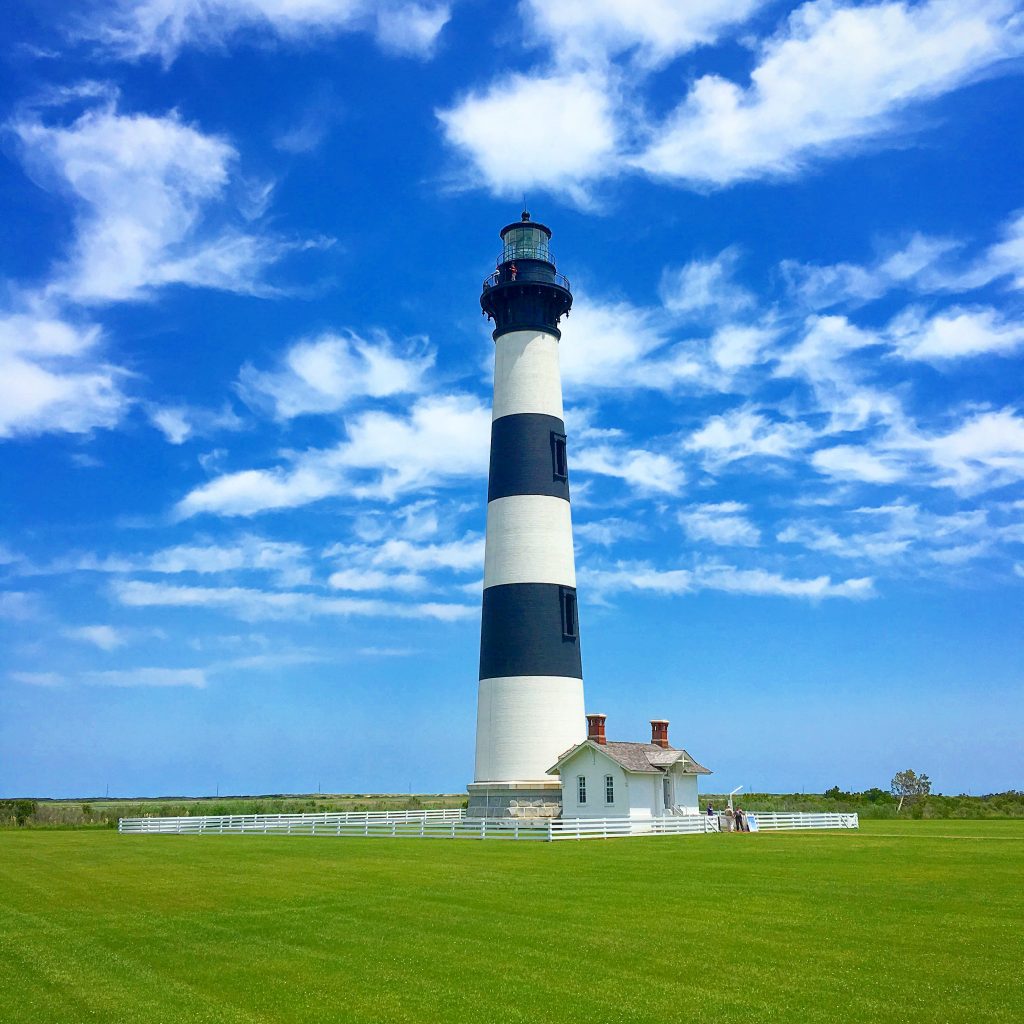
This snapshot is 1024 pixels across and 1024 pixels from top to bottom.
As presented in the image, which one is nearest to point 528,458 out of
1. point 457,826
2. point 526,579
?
point 526,579

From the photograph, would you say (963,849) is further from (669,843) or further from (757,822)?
(757,822)

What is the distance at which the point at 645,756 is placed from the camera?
3797cm

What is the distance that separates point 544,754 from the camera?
1427 inches

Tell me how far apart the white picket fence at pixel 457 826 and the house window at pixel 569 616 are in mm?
6733

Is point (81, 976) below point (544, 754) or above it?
Answer: below

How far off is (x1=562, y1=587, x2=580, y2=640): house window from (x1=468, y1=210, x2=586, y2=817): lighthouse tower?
0.05 metres

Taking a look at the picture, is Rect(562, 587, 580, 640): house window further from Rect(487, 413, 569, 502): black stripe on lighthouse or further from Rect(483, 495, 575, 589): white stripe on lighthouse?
Rect(487, 413, 569, 502): black stripe on lighthouse

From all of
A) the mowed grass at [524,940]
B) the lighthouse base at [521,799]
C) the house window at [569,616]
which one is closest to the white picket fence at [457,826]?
the lighthouse base at [521,799]

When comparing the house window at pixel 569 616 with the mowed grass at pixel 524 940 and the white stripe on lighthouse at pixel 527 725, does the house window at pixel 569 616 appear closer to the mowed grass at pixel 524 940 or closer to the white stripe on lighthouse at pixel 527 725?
the white stripe on lighthouse at pixel 527 725

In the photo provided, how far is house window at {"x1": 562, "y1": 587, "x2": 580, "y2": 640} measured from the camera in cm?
3719

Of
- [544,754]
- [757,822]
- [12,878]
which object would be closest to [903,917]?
[12,878]

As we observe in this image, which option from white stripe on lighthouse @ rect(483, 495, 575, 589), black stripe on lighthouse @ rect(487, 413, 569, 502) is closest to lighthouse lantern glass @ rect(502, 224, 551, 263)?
black stripe on lighthouse @ rect(487, 413, 569, 502)

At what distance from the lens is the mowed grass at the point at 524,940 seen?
380 inches

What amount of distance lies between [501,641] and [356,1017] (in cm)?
2749
